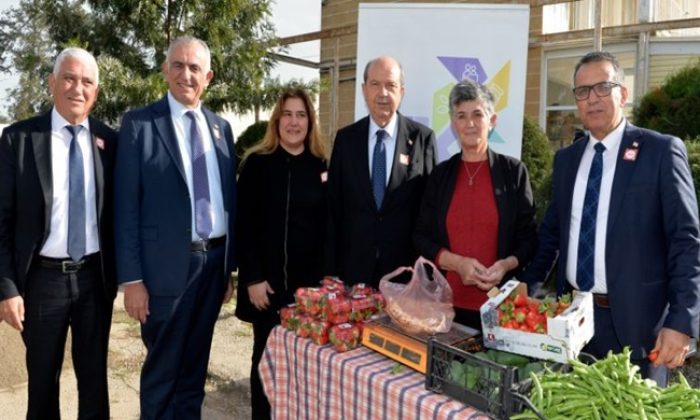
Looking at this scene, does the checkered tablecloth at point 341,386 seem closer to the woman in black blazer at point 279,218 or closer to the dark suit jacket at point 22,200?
the woman in black blazer at point 279,218

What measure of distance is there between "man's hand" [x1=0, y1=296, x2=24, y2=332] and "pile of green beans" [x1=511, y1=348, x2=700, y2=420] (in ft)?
7.76

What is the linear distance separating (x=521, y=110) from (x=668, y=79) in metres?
1.53

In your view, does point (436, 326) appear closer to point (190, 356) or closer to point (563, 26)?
point (190, 356)

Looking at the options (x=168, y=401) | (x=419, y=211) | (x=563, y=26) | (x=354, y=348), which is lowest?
(x=168, y=401)

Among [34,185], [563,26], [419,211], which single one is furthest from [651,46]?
[34,185]

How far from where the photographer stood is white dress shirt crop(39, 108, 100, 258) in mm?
2930

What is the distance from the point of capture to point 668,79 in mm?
5160

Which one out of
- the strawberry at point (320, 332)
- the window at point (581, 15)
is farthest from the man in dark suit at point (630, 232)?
the window at point (581, 15)

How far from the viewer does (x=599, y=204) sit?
250cm

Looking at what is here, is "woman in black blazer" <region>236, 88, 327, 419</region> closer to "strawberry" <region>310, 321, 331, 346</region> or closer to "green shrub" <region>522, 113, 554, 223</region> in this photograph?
"strawberry" <region>310, 321, 331, 346</region>

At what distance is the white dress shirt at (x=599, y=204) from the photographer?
8.13ft

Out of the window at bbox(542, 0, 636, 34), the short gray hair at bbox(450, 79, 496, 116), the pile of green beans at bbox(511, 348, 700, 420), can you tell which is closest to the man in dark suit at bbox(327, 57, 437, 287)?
the short gray hair at bbox(450, 79, 496, 116)

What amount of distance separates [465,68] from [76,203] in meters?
3.10

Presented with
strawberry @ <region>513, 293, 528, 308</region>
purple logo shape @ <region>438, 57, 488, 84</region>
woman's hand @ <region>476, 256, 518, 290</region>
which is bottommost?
strawberry @ <region>513, 293, 528, 308</region>
